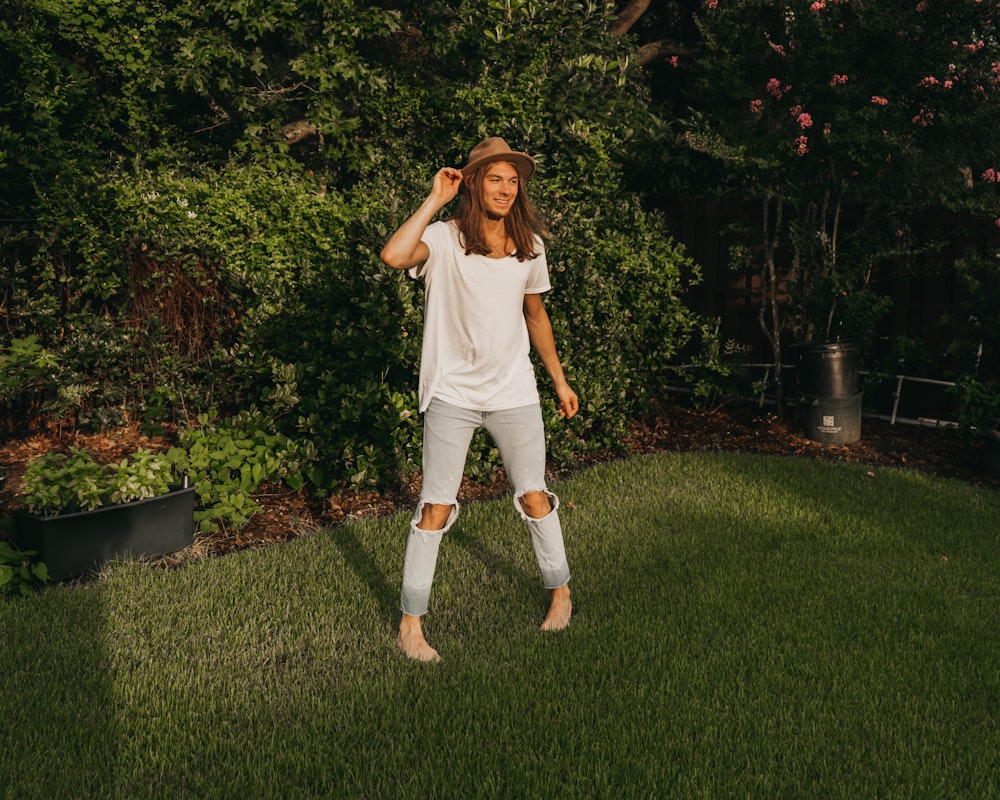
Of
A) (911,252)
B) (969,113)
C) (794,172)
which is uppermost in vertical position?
(969,113)

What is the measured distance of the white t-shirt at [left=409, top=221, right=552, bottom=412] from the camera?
3723 millimetres

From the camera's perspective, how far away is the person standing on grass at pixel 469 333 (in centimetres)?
373

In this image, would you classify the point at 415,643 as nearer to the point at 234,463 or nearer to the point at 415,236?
the point at 415,236

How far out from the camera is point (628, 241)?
24.8ft

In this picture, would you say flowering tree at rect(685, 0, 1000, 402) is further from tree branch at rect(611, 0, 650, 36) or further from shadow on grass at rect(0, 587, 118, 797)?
shadow on grass at rect(0, 587, 118, 797)

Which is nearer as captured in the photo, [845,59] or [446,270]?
[446,270]

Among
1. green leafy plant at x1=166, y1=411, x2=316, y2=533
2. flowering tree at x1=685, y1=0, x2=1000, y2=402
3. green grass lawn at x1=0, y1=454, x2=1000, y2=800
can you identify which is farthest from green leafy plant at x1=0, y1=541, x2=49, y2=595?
flowering tree at x1=685, y1=0, x2=1000, y2=402

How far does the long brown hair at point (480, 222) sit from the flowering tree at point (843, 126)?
4.90 meters

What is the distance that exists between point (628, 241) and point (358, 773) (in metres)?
5.28

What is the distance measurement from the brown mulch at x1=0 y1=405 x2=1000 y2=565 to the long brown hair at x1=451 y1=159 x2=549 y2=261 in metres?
2.68

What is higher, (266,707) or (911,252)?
(911,252)

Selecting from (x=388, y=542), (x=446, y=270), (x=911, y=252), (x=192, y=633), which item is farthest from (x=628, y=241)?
(x=192, y=633)

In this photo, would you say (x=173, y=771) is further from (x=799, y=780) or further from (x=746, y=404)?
(x=746, y=404)

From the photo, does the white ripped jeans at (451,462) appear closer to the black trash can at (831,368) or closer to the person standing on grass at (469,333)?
the person standing on grass at (469,333)
